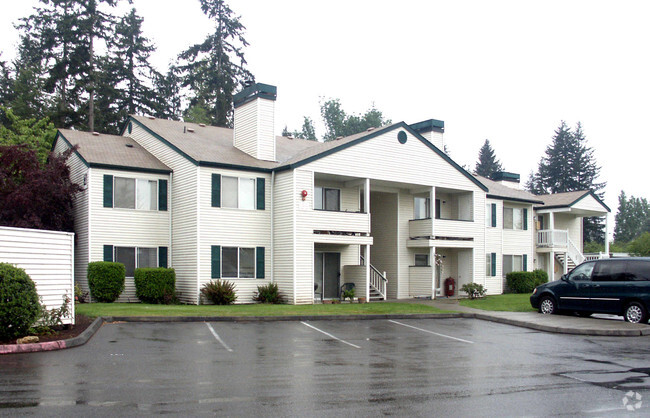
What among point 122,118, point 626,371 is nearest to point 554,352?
point 626,371

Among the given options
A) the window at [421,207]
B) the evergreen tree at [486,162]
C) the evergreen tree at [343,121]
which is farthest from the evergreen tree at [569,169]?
the window at [421,207]

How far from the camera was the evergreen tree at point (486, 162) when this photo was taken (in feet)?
281

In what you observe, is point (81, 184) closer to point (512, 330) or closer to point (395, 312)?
point (395, 312)

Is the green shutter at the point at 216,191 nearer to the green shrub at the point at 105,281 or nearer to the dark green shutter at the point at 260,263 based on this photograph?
the dark green shutter at the point at 260,263

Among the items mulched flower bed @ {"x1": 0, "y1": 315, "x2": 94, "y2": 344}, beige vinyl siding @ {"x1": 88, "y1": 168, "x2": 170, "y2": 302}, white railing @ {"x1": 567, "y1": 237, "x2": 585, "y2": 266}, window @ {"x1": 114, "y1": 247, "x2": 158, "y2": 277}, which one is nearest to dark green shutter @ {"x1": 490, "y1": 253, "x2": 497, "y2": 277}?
white railing @ {"x1": 567, "y1": 237, "x2": 585, "y2": 266}

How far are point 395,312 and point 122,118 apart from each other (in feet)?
109

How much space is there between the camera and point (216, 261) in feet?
81.8

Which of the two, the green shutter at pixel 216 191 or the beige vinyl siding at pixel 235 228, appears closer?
the beige vinyl siding at pixel 235 228

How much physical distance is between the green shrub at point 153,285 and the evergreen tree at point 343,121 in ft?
160

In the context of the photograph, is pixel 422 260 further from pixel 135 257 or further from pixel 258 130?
pixel 135 257

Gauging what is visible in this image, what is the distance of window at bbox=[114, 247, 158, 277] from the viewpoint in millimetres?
25469

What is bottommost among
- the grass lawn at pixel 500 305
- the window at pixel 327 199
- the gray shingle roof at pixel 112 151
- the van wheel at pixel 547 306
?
the grass lawn at pixel 500 305

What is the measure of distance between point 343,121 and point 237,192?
54.1 metres

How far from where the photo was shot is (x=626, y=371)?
446 inches
